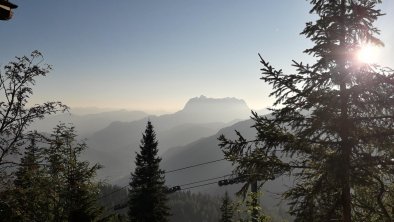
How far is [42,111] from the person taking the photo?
1030cm

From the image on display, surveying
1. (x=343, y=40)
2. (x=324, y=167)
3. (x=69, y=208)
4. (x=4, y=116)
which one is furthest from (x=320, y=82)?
(x=69, y=208)

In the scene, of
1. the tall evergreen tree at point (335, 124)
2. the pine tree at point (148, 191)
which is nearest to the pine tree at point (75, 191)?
the pine tree at point (148, 191)

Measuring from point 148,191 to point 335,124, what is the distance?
26.0m

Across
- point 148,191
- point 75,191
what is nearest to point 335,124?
point 75,191

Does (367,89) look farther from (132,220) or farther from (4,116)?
(132,220)

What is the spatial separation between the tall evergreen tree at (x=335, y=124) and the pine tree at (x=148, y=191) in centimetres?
2377

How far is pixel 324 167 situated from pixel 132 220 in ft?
87.1

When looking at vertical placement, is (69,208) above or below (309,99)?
below

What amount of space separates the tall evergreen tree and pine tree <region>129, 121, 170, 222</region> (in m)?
23.8

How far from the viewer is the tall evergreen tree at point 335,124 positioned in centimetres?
920

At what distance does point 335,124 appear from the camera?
381 inches

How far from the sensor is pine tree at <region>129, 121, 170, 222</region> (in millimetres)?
32250

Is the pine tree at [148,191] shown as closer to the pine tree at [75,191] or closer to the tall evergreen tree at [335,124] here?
the pine tree at [75,191]

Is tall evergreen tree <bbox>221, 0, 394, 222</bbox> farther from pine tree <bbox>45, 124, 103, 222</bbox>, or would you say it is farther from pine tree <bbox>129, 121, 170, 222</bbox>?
pine tree <bbox>129, 121, 170, 222</bbox>
